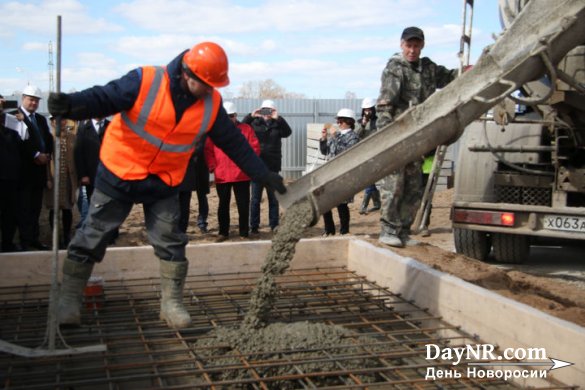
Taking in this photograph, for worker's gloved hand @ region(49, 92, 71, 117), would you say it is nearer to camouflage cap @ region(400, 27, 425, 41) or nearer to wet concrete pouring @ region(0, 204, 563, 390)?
wet concrete pouring @ region(0, 204, 563, 390)

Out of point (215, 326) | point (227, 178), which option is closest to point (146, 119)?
point (215, 326)

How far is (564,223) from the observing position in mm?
6754

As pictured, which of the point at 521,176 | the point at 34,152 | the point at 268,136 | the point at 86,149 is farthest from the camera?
the point at 268,136

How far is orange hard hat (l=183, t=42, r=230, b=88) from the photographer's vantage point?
4188 mm

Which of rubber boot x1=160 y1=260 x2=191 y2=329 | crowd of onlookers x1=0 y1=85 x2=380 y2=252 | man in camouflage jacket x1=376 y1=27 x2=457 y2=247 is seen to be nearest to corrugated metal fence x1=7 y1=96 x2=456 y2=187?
crowd of onlookers x1=0 y1=85 x2=380 y2=252

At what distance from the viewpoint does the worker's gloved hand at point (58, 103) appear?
3.93 m

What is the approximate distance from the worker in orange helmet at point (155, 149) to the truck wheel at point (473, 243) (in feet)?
12.5

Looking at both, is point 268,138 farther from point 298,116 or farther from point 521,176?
point 298,116

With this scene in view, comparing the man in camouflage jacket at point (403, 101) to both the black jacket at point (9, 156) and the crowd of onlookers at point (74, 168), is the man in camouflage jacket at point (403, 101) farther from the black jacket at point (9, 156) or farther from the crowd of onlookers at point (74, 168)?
the black jacket at point (9, 156)

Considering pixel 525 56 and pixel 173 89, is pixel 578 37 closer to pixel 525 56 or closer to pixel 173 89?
pixel 525 56

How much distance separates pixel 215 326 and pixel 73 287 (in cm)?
93

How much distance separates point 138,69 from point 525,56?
2.37 meters

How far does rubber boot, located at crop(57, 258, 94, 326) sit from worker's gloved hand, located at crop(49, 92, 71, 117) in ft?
3.32

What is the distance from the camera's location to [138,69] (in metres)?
4.31
